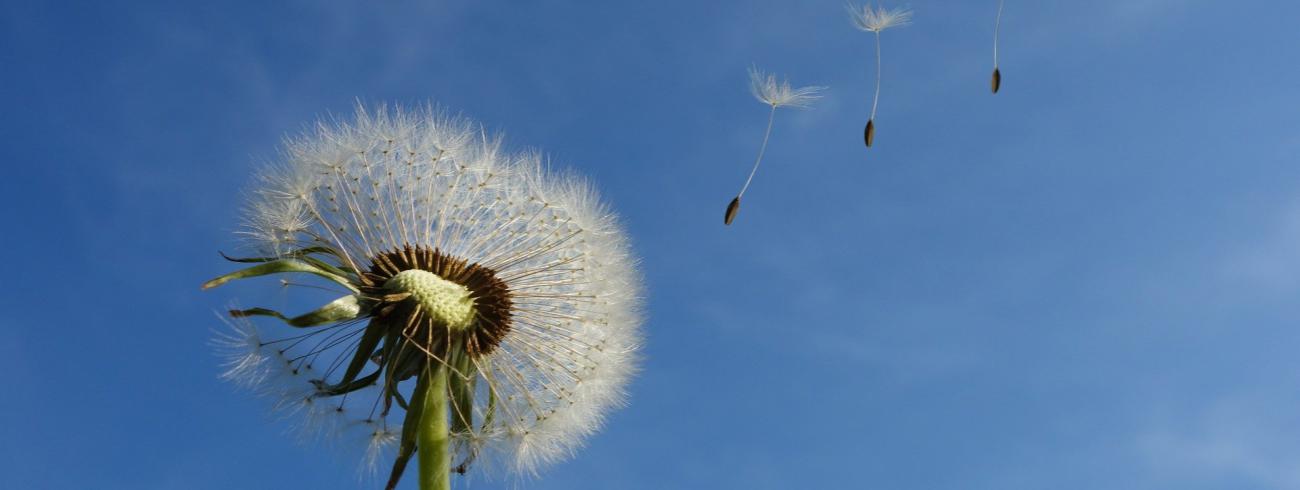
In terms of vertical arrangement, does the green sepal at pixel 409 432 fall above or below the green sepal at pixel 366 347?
below

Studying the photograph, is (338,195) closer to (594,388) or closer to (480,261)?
(480,261)

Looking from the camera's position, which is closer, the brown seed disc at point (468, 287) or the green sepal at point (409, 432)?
the green sepal at point (409, 432)

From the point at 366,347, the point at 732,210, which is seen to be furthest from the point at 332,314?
the point at 732,210

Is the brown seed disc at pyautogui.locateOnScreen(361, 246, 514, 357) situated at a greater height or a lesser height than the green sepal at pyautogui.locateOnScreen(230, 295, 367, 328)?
greater

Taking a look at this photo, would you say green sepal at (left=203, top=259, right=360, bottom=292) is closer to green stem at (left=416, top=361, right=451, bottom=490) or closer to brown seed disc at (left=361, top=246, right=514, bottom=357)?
brown seed disc at (left=361, top=246, right=514, bottom=357)

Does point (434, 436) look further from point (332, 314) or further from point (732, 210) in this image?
point (732, 210)

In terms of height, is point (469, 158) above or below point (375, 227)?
above

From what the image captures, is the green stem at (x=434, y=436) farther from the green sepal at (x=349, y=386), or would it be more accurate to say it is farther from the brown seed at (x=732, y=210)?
the brown seed at (x=732, y=210)

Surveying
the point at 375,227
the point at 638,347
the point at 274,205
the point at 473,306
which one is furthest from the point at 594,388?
the point at 274,205
